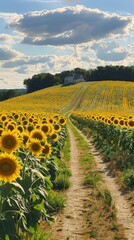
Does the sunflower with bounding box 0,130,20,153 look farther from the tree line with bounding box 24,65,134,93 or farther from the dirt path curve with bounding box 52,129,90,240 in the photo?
the tree line with bounding box 24,65,134,93

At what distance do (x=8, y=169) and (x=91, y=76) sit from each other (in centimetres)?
14063

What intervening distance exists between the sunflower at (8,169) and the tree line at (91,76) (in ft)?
442

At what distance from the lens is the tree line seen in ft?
458

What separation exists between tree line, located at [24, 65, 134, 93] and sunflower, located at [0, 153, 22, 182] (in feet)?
442

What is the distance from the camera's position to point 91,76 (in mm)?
145250

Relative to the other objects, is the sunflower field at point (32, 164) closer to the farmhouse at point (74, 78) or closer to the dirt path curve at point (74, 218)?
the dirt path curve at point (74, 218)

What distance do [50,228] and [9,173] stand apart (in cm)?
316

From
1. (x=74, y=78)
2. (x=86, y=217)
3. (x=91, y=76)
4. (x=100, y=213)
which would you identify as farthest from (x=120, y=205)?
(x=91, y=76)

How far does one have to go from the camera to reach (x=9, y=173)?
5.61 meters

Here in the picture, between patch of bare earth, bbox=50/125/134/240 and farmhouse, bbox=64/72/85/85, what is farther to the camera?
farmhouse, bbox=64/72/85/85

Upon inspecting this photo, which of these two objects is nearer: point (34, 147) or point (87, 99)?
point (34, 147)

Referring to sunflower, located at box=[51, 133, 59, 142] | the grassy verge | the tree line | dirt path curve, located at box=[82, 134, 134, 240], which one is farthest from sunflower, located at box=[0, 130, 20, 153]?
the tree line

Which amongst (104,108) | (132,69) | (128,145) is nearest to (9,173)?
(128,145)

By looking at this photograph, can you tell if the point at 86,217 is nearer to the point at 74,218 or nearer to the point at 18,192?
the point at 74,218
